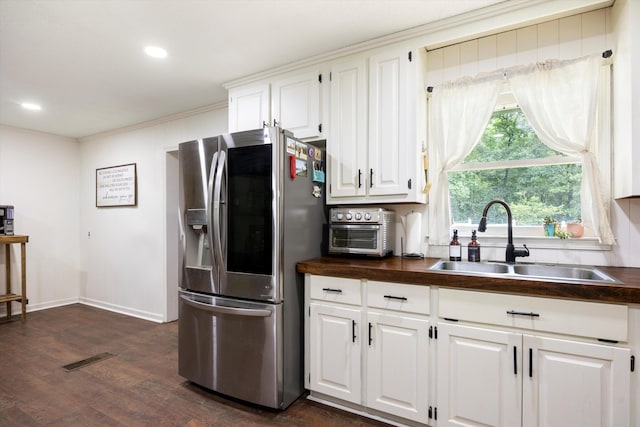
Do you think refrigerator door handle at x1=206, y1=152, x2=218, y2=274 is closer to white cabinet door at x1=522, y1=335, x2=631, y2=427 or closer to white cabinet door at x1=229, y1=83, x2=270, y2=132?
white cabinet door at x1=229, y1=83, x2=270, y2=132

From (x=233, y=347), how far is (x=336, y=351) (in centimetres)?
68

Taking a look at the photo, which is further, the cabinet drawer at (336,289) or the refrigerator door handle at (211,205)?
the refrigerator door handle at (211,205)

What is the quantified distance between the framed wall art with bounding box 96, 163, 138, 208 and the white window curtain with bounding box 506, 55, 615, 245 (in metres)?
4.39

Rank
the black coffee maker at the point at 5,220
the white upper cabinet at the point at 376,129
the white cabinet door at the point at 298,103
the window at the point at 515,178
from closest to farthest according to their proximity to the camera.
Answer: the window at the point at 515,178
the white upper cabinet at the point at 376,129
the white cabinet door at the point at 298,103
the black coffee maker at the point at 5,220

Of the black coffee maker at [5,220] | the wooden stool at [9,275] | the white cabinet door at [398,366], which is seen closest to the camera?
the white cabinet door at [398,366]

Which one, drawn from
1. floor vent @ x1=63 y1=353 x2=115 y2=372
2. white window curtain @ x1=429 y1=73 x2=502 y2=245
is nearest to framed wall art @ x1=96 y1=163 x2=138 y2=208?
floor vent @ x1=63 y1=353 x2=115 y2=372

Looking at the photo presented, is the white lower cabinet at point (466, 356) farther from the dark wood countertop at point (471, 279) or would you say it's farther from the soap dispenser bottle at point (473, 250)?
the soap dispenser bottle at point (473, 250)

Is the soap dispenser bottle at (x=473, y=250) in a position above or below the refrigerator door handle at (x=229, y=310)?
above

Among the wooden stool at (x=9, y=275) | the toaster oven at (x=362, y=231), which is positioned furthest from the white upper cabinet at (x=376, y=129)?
the wooden stool at (x=9, y=275)

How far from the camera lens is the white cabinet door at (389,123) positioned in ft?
7.35

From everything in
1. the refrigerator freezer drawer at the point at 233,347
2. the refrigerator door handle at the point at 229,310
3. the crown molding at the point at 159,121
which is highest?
the crown molding at the point at 159,121

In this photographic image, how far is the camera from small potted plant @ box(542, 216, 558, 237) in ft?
6.78

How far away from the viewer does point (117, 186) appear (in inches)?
179

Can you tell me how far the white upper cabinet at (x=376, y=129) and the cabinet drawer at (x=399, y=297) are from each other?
0.65 metres
